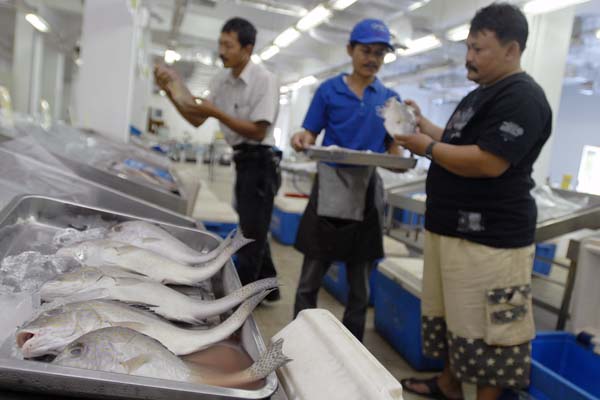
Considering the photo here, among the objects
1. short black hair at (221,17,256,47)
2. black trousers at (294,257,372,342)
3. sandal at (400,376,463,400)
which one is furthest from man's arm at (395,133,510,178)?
short black hair at (221,17,256,47)

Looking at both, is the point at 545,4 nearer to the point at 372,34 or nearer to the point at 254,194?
the point at 372,34

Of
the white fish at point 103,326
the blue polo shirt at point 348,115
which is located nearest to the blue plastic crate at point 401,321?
the blue polo shirt at point 348,115

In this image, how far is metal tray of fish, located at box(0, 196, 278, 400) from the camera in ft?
1.71

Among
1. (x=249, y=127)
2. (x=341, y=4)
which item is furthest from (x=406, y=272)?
(x=341, y=4)

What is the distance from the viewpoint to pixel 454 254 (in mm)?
1761

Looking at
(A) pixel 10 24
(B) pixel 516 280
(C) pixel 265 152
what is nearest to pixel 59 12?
(A) pixel 10 24

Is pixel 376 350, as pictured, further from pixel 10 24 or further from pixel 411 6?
pixel 10 24

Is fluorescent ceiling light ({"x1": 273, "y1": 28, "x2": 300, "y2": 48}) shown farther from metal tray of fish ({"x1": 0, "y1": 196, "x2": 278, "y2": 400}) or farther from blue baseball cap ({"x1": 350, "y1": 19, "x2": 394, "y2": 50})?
metal tray of fish ({"x1": 0, "y1": 196, "x2": 278, "y2": 400})

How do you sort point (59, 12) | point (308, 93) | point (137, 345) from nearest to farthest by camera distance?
point (137, 345) < point (59, 12) < point (308, 93)

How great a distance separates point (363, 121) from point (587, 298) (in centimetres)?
139

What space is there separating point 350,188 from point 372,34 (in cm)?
70

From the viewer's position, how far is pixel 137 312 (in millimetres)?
721

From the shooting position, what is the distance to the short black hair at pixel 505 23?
1612 mm

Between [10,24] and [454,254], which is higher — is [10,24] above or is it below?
above
